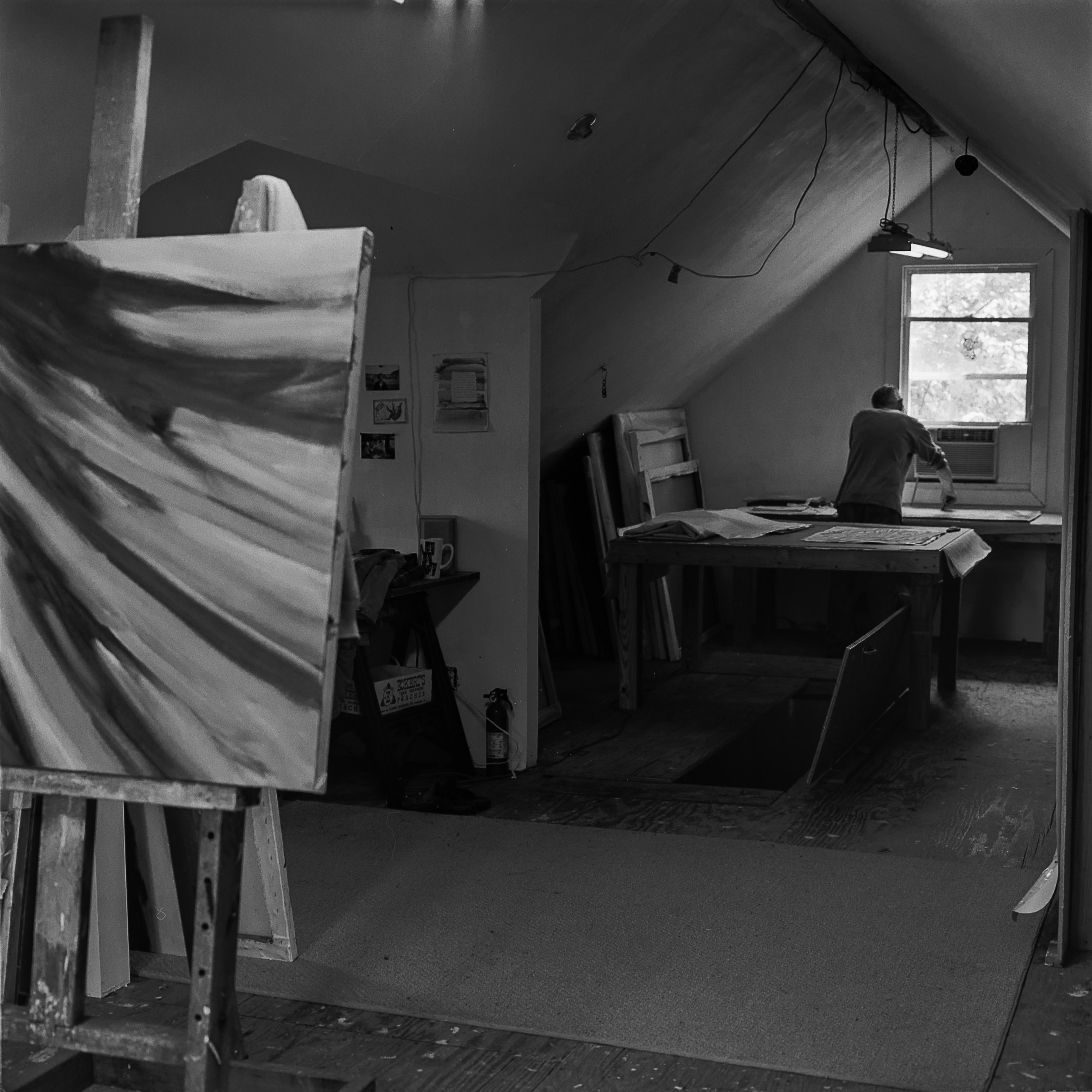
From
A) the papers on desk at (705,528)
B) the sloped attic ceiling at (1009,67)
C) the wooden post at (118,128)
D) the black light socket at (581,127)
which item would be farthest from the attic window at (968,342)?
the wooden post at (118,128)

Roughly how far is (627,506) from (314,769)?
5.74 meters

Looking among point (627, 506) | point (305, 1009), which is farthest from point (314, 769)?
point (627, 506)

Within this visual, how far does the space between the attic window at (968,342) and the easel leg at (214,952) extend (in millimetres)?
7200

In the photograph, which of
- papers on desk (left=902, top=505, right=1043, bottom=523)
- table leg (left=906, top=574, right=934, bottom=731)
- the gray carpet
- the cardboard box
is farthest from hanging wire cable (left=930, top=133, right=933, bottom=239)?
the gray carpet

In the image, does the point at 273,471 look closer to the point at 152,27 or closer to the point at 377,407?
the point at 152,27

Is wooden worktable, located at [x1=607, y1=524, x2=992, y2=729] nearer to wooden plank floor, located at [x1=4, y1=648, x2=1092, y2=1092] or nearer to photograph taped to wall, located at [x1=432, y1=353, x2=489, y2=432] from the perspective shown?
wooden plank floor, located at [x1=4, y1=648, x2=1092, y2=1092]

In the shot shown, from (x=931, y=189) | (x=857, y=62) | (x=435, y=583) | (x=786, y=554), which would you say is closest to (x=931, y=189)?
(x=931, y=189)

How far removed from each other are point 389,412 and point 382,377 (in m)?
0.14

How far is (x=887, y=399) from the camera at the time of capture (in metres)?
7.48

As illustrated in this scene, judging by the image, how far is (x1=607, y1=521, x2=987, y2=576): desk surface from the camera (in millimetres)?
5836

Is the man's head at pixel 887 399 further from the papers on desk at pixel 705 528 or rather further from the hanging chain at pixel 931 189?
the papers on desk at pixel 705 528

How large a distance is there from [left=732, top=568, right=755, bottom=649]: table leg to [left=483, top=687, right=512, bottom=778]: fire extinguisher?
3181 millimetres

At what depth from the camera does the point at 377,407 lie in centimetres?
533

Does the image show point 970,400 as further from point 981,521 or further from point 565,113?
point 565,113
